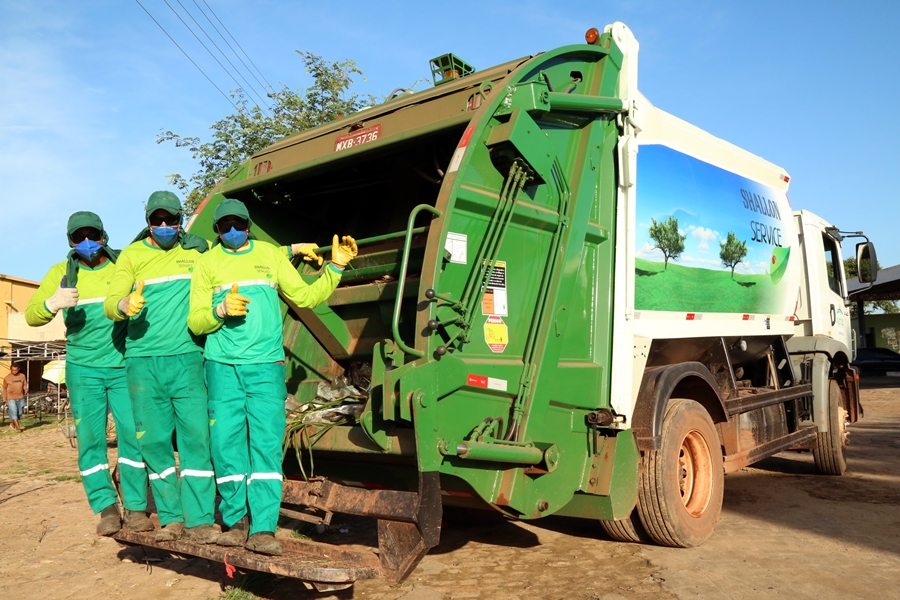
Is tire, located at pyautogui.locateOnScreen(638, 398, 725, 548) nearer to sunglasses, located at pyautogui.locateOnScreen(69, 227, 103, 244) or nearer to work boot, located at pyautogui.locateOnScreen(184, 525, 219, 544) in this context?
work boot, located at pyautogui.locateOnScreen(184, 525, 219, 544)

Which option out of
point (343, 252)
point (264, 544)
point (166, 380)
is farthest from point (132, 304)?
point (264, 544)

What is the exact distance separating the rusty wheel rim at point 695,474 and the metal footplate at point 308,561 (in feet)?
8.25

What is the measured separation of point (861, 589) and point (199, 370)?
146 inches

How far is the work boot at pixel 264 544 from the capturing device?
133 inches

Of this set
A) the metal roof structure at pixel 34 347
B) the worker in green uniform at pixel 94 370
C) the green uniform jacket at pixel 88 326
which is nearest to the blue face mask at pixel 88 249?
the worker in green uniform at pixel 94 370

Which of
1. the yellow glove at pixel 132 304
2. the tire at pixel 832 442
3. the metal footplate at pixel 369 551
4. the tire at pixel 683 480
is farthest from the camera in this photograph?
the tire at pixel 832 442

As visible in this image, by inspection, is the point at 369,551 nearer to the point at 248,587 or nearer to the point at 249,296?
→ the point at 248,587

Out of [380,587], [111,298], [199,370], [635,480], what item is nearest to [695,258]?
[635,480]

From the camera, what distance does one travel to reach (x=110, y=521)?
13.2 feet

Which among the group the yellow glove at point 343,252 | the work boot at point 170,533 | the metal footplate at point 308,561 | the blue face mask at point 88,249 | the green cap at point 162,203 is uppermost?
the green cap at point 162,203

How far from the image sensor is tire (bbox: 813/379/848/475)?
7.31m

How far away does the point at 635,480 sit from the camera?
4359 millimetres

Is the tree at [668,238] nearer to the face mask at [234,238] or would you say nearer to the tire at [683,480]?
the tire at [683,480]

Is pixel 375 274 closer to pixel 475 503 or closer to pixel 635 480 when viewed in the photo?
pixel 475 503
